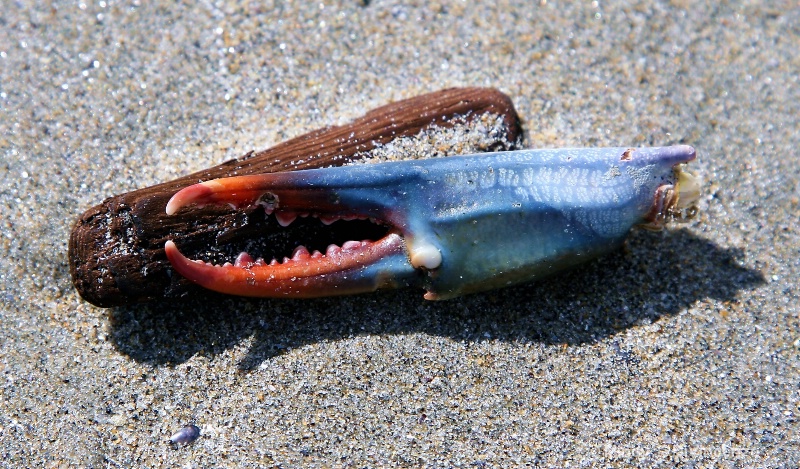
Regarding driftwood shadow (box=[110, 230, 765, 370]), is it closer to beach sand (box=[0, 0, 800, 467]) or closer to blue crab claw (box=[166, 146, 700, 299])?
beach sand (box=[0, 0, 800, 467])

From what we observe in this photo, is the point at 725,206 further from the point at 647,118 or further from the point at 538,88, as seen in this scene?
the point at 538,88

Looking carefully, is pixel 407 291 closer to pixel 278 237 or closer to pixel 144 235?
pixel 278 237

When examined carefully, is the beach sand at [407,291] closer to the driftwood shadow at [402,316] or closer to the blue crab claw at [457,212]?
the driftwood shadow at [402,316]

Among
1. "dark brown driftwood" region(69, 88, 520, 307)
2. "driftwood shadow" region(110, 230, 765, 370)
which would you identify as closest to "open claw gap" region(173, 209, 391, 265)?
"dark brown driftwood" region(69, 88, 520, 307)

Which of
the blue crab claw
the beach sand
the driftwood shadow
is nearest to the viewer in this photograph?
the blue crab claw

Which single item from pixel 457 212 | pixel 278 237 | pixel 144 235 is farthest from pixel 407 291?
pixel 144 235

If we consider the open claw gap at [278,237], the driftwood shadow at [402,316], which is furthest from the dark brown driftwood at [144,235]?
the driftwood shadow at [402,316]
